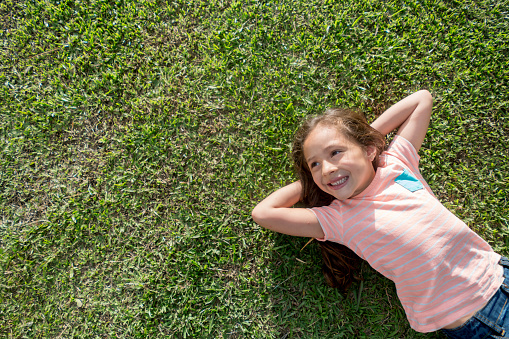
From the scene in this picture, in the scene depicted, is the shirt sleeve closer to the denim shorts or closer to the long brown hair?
the long brown hair

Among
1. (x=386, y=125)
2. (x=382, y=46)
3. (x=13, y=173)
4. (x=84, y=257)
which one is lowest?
(x=84, y=257)

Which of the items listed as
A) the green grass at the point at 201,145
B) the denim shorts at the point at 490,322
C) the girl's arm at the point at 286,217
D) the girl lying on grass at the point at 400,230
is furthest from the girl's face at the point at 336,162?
the denim shorts at the point at 490,322

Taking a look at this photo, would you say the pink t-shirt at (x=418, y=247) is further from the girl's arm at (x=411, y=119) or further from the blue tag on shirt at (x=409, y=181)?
the girl's arm at (x=411, y=119)

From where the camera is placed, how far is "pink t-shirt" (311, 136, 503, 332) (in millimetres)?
2414

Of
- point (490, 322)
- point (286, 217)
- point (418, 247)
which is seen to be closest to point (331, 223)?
point (286, 217)

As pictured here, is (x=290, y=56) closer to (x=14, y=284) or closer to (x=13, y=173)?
(x=13, y=173)

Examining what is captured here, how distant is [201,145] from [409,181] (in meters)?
1.84

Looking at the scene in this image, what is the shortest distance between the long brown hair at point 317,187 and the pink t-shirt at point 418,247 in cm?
25

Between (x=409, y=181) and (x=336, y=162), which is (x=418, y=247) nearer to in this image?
(x=409, y=181)

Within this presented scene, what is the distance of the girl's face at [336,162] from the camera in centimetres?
236

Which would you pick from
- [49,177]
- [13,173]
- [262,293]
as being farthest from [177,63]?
[262,293]

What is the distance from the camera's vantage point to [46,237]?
122 inches

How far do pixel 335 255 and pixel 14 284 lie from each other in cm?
295

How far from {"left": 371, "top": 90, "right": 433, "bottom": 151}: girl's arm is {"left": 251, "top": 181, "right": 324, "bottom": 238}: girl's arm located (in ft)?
3.19
